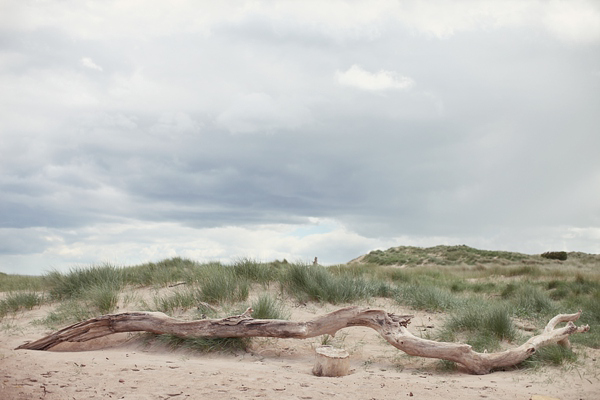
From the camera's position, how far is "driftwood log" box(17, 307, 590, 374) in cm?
659

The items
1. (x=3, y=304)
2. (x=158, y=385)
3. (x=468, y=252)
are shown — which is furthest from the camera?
(x=468, y=252)

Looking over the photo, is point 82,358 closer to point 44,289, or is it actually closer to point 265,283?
point 265,283

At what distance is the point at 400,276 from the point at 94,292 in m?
10.1

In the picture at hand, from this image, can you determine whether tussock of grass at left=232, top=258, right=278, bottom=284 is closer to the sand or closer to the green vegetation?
the green vegetation

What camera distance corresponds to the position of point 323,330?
7000 millimetres

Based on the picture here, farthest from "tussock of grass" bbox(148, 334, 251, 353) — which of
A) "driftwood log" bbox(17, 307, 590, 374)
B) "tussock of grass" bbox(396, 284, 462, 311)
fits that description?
"tussock of grass" bbox(396, 284, 462, 311)

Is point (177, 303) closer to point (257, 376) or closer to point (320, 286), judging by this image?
point (320, 286)

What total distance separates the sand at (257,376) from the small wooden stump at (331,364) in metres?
0.14

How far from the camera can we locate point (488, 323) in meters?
8.06

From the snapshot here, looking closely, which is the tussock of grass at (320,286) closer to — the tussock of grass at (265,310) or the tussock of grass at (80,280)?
the tussock of grass at (265,310)

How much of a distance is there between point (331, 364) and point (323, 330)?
3.01 feet

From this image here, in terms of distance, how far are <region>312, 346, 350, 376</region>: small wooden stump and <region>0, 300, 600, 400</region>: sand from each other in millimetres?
143

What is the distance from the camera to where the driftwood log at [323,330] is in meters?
6.59

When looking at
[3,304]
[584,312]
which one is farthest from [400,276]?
[3,304]
